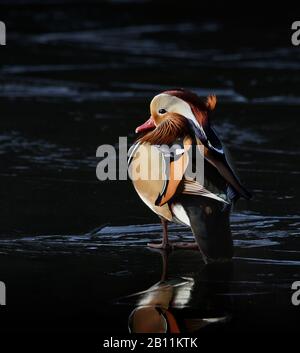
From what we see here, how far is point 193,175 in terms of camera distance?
19.9 ft

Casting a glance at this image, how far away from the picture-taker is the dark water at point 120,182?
5.84m

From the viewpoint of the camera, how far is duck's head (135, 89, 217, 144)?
6145mm

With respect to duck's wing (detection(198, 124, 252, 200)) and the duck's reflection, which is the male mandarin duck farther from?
the duck's reflection

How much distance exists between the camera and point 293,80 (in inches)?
517

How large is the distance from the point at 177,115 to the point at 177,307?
1.08 metres

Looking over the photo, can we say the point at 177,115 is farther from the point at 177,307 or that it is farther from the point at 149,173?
the point at 177,307

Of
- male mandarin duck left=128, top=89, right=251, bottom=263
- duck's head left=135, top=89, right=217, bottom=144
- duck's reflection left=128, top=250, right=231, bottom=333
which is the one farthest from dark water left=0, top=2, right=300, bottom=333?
duck's head left=135, top=89, right=217, bottom=144

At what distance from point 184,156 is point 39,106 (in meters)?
5.84

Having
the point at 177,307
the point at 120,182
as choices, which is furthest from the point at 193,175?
the point at 120,182

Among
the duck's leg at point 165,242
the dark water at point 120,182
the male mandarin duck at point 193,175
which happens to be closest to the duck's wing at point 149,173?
the male mandarin duck at point 193,175

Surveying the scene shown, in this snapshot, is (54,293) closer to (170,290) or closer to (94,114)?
(170,290)

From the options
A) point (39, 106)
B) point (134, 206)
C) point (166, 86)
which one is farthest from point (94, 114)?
point (134, 206)

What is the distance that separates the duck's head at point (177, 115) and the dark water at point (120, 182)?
Result: 75 cm

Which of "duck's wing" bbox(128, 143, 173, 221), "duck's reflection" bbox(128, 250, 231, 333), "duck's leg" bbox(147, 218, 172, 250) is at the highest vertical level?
"duck's wing" bbox(128, 143, 173, 221)
